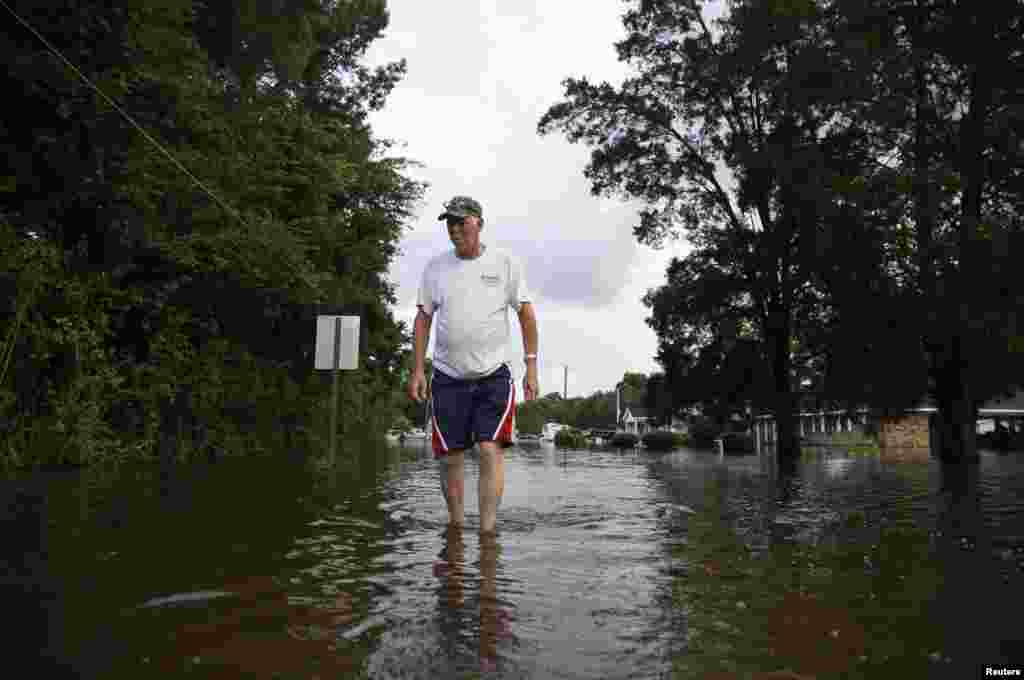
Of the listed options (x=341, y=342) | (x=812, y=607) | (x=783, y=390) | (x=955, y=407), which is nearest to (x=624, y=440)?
(x=783, y=390)

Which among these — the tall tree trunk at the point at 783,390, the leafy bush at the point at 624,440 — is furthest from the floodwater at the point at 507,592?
the leafy bush at the point at 624,440

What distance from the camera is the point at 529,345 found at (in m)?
6.10

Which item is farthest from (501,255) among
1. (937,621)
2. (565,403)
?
(565,403)

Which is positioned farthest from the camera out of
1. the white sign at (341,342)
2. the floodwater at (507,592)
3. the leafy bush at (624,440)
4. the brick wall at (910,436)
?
the brick wall at (910,436)

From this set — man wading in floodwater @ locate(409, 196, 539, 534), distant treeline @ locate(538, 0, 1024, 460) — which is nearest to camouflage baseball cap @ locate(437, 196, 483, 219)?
man wading in floodwater @ locate(409, 196, 539, 534)

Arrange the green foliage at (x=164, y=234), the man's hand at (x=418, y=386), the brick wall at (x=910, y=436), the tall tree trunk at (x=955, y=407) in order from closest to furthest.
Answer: the man's hand at (x=418, y=386)
the green foliage at (x=164, y=234)
the tall tree trunk at (x=955, y=407)
the brick wall at (x=910, y=436)

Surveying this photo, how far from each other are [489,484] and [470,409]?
0.48 m

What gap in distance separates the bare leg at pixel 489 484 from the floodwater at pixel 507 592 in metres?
0.12

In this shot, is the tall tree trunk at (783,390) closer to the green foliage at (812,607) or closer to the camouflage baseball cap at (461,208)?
the green foliage at (812,607)

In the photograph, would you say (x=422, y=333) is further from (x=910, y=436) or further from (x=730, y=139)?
(x=910, y=436)

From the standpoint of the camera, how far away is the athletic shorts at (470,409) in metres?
5.70

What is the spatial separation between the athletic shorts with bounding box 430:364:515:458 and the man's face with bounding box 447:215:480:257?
77cm

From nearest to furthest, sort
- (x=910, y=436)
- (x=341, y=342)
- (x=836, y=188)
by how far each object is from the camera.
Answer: (x=341, y=342)
(x=836, y=188)
(x=910, y=436)

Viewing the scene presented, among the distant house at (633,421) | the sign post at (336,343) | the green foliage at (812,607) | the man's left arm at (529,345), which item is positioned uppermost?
the distant house at (633,421)
